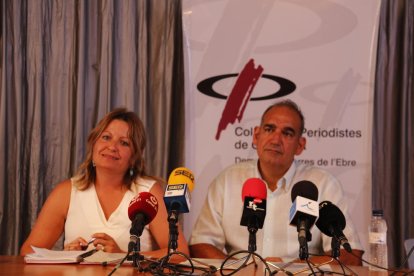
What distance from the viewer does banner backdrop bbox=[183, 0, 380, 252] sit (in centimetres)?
423

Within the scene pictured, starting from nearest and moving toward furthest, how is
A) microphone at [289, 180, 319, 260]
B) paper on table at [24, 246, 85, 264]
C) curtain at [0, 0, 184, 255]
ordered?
microphone at [289, 180, 319, 260] < paper on table at [24, 246, 85, 264] < curtain at [0, 0, 184, 255]

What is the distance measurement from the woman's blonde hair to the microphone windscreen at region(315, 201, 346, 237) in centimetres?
166

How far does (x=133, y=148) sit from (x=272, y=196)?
93cm

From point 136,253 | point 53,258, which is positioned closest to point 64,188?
point 53,258

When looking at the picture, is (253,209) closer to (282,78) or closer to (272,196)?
(272,196)

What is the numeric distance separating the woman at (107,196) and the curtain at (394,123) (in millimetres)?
2004

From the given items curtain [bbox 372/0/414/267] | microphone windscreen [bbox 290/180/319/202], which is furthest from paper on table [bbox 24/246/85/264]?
curtain [bbox 372/0/414/267]

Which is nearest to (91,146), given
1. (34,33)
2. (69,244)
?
(69,244)

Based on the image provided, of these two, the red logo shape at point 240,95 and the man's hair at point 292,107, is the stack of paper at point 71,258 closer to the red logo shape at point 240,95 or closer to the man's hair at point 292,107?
the red logo shape at point 240,95

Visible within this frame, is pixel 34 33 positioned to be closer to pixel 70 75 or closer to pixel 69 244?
pixel 70 75

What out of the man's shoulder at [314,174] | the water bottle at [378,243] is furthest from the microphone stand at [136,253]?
the man's shoulder at [314,174]

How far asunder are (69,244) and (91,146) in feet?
2.40

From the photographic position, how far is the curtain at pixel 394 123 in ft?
15.7

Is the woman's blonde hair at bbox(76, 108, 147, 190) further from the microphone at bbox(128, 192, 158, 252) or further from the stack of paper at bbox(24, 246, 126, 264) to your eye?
the microphone at bbox(128, 192, 158, 252)
